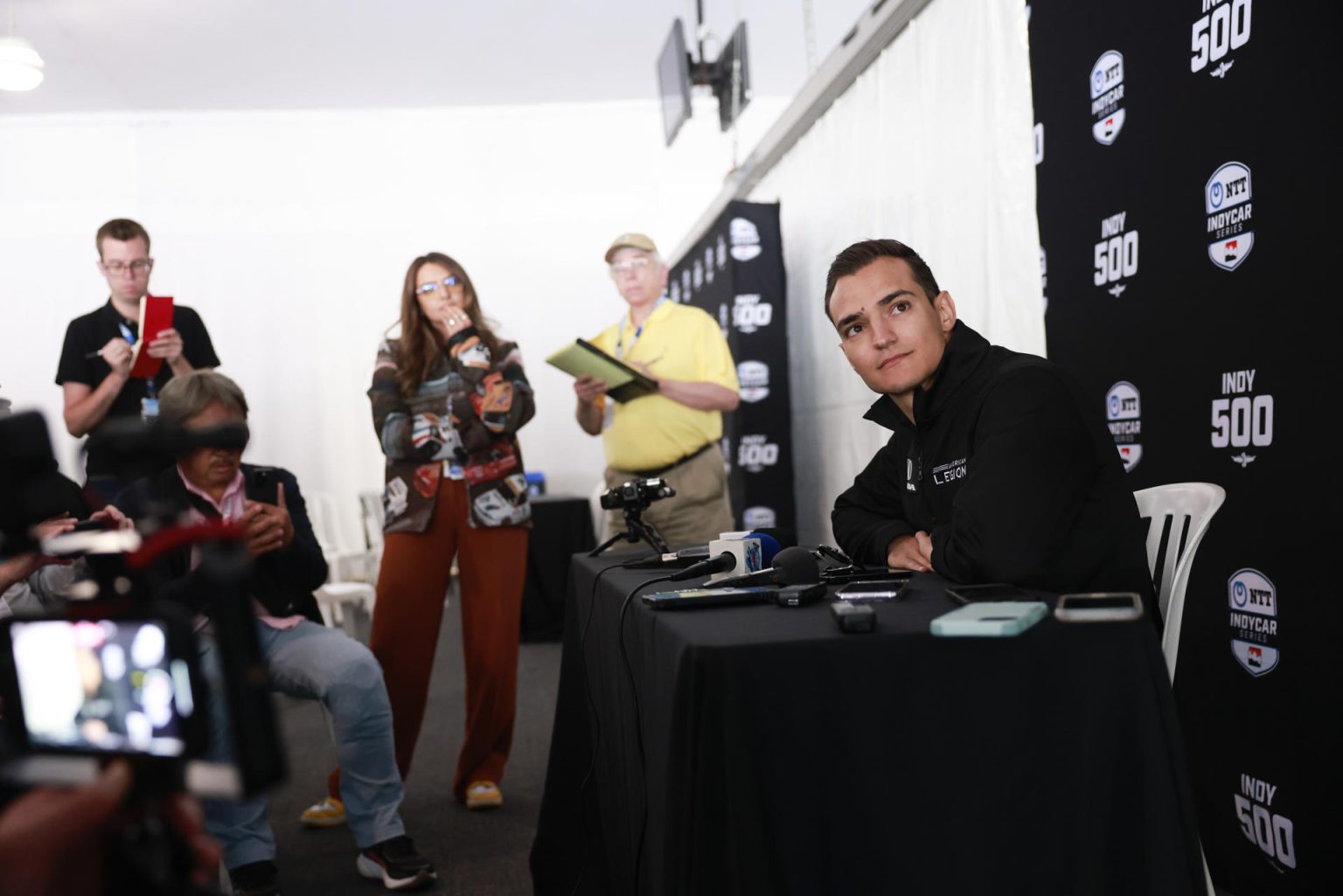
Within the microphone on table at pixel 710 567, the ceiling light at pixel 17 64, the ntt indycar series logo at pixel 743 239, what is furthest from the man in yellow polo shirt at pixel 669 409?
the ceiling light at pixel 17 64

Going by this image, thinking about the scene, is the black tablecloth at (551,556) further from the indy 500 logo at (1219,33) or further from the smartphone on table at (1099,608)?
the smartphone on table at (1099,608)

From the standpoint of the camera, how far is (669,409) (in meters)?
3.59

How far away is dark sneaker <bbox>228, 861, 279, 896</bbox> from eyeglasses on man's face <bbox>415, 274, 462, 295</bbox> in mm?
1510

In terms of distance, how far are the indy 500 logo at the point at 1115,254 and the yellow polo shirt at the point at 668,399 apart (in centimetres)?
144

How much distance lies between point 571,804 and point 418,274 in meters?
1.53

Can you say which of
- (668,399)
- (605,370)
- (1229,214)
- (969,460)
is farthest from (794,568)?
(668,399)

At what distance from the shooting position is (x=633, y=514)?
84.7 inches

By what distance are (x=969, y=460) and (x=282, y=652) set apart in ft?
4.93

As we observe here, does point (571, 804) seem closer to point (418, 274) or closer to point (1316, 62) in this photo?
point (418, 274)

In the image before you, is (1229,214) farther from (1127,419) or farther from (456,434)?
(456,434)

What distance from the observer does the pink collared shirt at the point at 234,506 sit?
2.26 meters

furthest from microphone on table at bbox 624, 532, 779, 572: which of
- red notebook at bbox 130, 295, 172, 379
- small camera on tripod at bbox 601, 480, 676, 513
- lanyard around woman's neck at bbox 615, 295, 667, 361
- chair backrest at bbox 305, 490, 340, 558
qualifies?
chair backrest at bbox 305, 490, 340, 558

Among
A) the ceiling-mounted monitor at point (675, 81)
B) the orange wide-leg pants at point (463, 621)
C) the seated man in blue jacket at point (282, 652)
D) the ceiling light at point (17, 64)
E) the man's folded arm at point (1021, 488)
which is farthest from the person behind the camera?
the ceiling-mounted monitor at point (675, 81)

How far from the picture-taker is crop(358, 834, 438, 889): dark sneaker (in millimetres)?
2373
